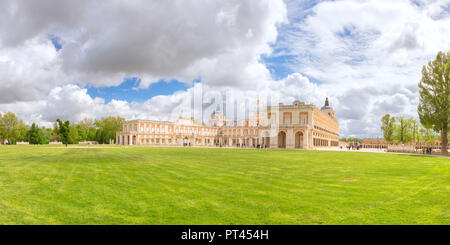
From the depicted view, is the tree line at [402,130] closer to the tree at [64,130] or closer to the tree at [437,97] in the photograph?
the tree at [437,97]

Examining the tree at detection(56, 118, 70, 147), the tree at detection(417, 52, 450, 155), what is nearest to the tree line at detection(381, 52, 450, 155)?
the tree at detection(417, 52, 450, 155)

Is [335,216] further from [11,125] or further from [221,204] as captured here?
[11,125]

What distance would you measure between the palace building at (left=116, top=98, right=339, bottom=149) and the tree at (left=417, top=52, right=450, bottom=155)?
23.2 m

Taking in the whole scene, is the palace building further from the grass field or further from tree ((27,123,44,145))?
the grass field

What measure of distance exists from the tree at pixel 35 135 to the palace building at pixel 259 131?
26.2 meters

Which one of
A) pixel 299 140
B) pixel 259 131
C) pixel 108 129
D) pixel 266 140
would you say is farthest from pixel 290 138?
pixel 108 129

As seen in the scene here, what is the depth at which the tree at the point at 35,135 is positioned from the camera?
95.6 meters

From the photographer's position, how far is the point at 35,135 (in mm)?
96000

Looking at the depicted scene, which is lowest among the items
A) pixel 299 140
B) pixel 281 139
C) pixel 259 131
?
pixel 299 140

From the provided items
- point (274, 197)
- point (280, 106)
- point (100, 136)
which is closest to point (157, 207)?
point (274, 197)

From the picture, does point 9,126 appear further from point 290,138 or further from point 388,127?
point 388,127

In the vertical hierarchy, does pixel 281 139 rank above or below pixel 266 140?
above

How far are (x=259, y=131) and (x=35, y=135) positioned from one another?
270ft

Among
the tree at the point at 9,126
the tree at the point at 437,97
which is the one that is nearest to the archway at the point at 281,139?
the tree at the point at 437,97
